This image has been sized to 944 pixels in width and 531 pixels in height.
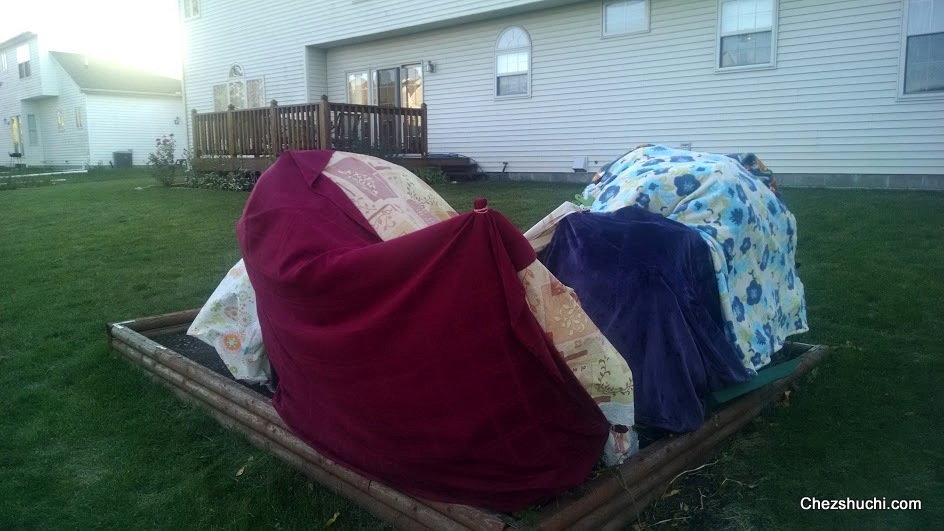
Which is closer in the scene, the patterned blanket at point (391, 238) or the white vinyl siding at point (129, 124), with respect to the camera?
the patterned blanket at point (391, 238)

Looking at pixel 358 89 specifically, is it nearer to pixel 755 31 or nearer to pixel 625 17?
pixel 625 17

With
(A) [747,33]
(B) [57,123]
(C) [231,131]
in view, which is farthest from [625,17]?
(B) [57,123]

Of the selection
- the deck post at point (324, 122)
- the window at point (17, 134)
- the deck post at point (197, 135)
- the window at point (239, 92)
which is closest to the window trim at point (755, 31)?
the deck post at point (324, 122)

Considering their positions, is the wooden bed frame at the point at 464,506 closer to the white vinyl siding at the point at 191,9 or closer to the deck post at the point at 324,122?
the deck post at the point at 324,122

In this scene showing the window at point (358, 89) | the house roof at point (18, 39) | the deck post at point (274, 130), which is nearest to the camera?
the deck post at point (274, 130)

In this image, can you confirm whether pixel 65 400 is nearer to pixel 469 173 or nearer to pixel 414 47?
pixel 469 173

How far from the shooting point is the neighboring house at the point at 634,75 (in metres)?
9.77

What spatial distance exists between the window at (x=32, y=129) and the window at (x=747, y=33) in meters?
33.4

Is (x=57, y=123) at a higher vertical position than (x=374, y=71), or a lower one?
lower

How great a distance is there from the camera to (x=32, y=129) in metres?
34.7

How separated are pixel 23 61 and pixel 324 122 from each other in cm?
2977

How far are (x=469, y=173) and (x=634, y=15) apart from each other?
429 centimetres

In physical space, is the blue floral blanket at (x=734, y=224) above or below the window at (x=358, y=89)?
below

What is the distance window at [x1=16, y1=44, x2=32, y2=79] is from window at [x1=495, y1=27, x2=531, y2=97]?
29.2m
